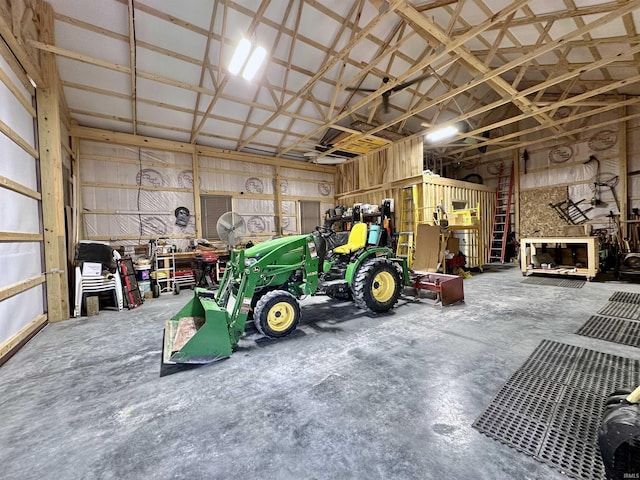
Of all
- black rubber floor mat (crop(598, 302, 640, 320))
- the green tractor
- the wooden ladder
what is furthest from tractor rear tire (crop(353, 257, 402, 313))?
the wooden ladder

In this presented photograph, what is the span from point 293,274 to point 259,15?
414 centimetres

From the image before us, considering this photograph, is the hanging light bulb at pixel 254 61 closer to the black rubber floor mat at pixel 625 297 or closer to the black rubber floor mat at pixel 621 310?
the black rubber floor mat at pixel 621 310

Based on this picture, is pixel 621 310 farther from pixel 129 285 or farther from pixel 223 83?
pixel 129 285

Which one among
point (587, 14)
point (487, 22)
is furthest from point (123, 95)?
point (587, 14)

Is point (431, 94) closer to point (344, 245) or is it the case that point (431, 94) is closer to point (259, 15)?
point (259, 15)

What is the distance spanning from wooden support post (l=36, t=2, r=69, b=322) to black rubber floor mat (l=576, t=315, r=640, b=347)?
6.90 m

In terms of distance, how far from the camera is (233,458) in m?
1.42

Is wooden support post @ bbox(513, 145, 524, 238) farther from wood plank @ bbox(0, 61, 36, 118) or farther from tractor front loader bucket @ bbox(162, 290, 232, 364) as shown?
wood plank @ bbox(0, 61, 36, 118)

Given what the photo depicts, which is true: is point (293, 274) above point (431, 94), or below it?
below

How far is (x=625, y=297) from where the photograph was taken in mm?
4449

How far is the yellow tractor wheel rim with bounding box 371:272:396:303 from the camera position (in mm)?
4011

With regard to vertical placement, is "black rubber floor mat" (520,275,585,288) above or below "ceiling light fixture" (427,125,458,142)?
below

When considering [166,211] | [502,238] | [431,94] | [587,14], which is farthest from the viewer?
[502,238]

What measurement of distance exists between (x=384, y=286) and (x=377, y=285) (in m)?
0.14
